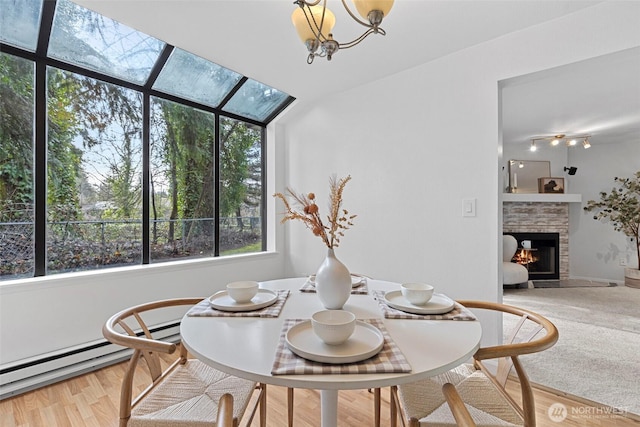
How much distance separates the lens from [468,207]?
7.25 feet

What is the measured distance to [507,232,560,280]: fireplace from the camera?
198 inches

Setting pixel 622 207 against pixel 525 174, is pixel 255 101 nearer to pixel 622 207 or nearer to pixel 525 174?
pixel 525 174

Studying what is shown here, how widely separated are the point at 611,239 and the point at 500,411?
5637 millimetres

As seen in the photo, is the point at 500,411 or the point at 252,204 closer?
the point at 500,411

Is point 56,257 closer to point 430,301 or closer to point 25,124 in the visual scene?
point 25,124

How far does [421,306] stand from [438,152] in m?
1.51

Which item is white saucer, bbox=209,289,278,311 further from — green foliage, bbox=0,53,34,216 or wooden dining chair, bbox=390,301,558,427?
green foliage, bbox=0,53,34,216

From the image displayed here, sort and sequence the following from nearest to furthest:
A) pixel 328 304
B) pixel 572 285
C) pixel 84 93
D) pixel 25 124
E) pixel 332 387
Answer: pixel 332 387 < pixel 328 304 < pixel 25 124 < pixel 84 93 < pixel 572 285

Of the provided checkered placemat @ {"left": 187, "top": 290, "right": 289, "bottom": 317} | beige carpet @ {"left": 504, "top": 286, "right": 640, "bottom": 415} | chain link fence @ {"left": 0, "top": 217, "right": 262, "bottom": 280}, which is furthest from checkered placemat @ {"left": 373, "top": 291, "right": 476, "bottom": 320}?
chain link fence @ {"left": 0, "top": 217, "right": 262, "bottom": 280}

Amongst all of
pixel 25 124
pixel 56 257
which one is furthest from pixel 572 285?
pixel 25 124

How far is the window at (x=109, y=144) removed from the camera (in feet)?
6.57

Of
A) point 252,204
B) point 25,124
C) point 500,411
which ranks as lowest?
point 500,411

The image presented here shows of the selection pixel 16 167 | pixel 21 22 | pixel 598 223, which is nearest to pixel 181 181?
pixel 16 167

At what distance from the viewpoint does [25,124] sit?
2049 mm
